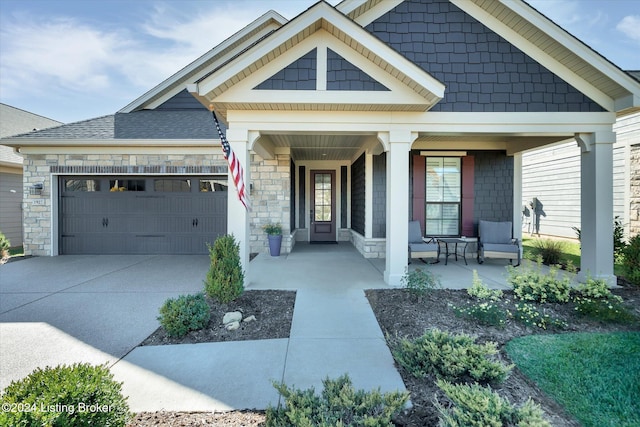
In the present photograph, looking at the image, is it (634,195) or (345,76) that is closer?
(345,76)

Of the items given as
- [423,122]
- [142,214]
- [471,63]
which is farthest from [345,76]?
[142,214]

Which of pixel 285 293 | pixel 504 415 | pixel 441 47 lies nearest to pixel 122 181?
pixel 285 293

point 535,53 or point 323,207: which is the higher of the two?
point 535,53

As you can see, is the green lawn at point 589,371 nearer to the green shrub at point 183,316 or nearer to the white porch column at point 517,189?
the green shrub at point 183,316

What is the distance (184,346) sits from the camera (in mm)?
3072

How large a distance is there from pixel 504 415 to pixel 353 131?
4.17 metres

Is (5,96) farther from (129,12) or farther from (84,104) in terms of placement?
(129,12)

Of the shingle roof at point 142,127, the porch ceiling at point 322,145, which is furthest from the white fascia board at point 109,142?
the porch ceiling at point 322,145

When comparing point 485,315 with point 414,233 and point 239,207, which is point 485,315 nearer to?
point 414,233

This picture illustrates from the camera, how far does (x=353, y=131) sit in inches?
194

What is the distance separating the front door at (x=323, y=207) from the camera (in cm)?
1032

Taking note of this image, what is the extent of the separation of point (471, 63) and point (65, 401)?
636cm

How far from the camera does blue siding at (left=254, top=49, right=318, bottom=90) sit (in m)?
4.46

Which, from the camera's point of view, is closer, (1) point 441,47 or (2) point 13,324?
(2) point 13,324
